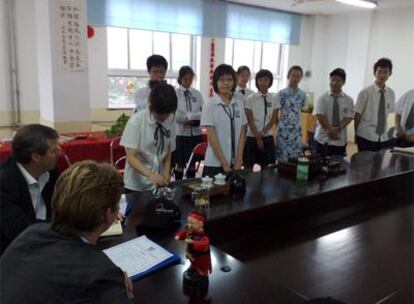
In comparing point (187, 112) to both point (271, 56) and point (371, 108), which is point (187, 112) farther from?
point (271, 56)

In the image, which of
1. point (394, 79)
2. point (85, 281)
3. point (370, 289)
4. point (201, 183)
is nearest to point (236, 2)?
point (394, 79)

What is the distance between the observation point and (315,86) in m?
7.90

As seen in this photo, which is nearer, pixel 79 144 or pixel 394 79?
pixel 79 144

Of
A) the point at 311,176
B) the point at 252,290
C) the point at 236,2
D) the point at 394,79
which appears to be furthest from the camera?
the point at 394,79

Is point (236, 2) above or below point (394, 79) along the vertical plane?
above

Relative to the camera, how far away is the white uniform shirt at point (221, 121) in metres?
2.58

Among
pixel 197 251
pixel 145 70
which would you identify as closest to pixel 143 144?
pixel 197 251

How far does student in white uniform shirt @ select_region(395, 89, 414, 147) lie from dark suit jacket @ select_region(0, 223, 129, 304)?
3869 millimetres

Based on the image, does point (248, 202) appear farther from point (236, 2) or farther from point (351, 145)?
point (351, 145)

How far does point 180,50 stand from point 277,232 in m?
4.82

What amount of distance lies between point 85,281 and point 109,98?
200 inches

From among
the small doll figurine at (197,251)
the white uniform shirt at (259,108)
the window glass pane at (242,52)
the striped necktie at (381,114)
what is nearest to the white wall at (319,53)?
the window glass pane at (242,52)

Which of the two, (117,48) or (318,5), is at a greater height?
(318,5)

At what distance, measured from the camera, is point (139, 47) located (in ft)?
19.0
